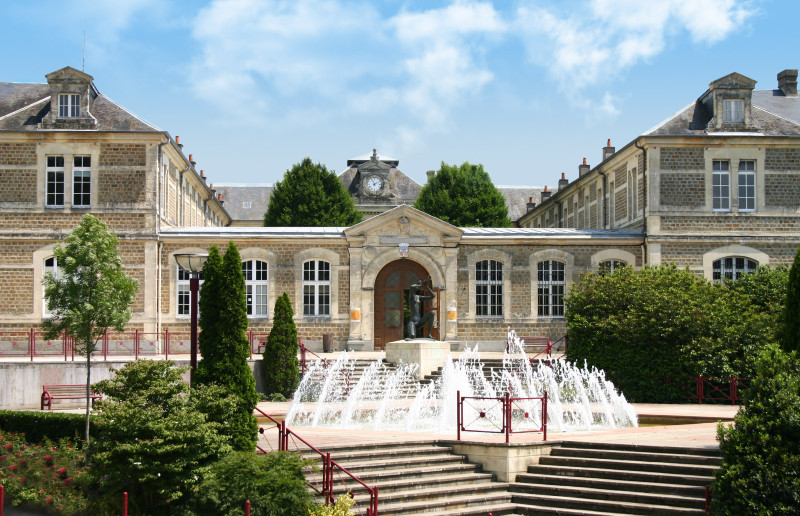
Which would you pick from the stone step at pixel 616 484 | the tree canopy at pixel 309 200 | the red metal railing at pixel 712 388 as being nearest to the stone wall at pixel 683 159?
the red metal railing at pixel 712 388

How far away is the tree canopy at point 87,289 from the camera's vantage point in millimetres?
18734

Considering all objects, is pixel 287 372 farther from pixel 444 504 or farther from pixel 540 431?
pixel 444 504

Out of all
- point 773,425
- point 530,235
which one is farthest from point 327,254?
point 773,425

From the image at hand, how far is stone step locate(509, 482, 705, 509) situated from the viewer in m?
12.1

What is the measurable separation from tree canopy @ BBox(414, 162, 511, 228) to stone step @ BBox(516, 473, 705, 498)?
1308 inches

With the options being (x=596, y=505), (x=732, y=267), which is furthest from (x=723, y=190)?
(x=596, y=505)

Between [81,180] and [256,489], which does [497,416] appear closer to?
[256,489]

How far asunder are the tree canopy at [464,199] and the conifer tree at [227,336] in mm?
33281

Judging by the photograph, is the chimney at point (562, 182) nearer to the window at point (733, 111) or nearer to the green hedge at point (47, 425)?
the window at point (733, 111)

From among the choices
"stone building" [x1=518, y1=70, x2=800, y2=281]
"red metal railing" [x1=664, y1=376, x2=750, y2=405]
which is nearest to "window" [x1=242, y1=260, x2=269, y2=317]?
"stone building" [x1=518, y1=70, x2=800, y2=281]

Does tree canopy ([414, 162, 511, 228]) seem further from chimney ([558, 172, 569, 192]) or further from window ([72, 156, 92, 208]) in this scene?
window ([72, 156, 92, 208])

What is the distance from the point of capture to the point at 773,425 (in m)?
11.2

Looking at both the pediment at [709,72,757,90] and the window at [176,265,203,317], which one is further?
the pediment at [709,72,757,90]

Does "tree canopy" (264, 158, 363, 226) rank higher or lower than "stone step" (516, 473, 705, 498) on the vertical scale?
higher
